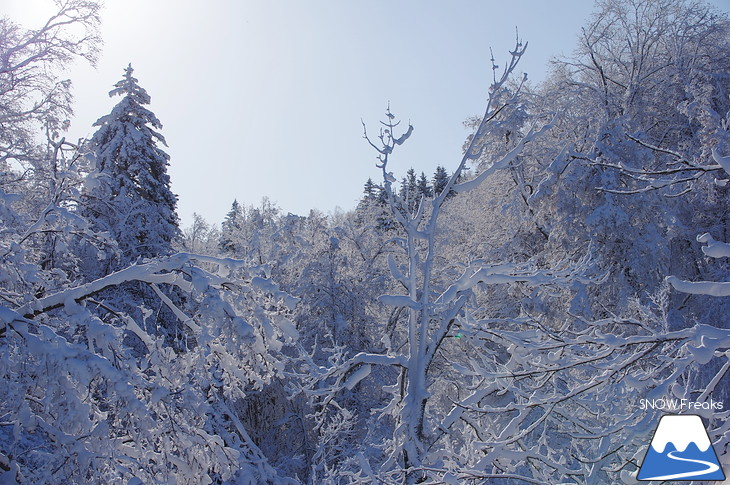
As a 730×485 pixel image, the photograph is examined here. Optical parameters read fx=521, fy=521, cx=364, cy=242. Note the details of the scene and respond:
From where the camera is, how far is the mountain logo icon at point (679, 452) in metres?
2.59

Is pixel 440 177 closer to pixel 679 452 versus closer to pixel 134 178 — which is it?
pixel 134 178

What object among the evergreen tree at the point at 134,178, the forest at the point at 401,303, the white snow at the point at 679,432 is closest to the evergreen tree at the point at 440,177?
the forest at the point at 401,303

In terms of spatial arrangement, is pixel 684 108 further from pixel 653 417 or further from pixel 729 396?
pixel 653 417

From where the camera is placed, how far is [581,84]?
48.7ft

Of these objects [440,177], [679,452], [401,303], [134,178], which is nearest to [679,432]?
[679,452]

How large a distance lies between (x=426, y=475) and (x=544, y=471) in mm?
1053

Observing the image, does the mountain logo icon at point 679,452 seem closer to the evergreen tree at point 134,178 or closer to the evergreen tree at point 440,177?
the evergreen tree at point 134,178

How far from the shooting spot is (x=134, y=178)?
15.2 m

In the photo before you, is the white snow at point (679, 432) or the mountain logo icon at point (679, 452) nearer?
the mountain logo icon at point (679, 452)

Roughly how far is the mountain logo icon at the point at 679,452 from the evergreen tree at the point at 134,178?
43.1ft

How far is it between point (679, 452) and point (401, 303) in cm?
222

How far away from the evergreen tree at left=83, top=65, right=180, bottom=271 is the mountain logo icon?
43.1 feet

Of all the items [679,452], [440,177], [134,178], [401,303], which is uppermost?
[440,177]

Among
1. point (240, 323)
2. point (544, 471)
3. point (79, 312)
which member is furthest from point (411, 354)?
point (79, 312)
